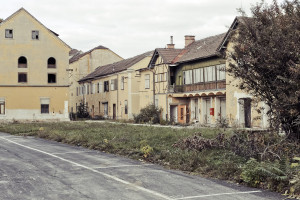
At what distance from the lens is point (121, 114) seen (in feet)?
181

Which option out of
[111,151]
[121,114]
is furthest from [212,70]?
[111,151]

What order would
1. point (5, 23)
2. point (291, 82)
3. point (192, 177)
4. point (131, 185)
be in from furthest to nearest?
1. point (5, 23)
2. point (291, 82)
3. point (192, 177)
4. point (131, 185)

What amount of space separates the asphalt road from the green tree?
3853mm

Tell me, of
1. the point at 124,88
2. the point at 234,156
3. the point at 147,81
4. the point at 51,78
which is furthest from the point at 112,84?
the point at 234,156

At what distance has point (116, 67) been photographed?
5884 centimetres

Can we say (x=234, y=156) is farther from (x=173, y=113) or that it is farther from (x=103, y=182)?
(x=173, y=113)

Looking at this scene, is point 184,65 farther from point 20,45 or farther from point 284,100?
point 284,100

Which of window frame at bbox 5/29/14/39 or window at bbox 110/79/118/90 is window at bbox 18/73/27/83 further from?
window at bbox 110/79/118/90

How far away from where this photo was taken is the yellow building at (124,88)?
5144 centimetres

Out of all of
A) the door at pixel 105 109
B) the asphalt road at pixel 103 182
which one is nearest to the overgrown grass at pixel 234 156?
the asphalt road at pixel 103 182

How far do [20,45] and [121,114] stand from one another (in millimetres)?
15125

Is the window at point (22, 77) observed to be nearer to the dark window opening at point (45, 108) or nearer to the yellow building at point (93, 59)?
the dark window opening at point (45, 108)

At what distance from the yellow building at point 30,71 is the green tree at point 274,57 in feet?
123

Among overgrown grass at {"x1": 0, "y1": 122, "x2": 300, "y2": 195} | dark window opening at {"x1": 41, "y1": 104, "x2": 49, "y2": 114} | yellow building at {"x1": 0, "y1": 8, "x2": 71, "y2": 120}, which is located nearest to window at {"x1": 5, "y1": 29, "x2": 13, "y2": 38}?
yellow building at {"x1": 0, "y1": 8, "x2": 71, "y2": 120}
